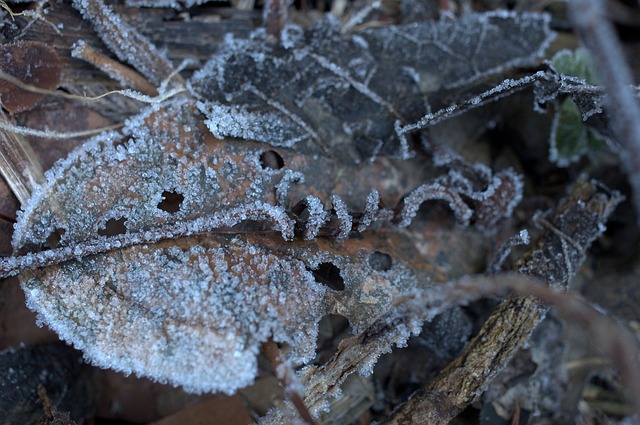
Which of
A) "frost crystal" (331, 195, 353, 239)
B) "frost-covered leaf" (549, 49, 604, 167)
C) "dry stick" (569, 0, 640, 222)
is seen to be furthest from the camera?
"frost-covered leaf" (549, 49, 604, 167)

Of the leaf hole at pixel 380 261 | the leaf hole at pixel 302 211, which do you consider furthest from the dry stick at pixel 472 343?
the leaf hole at pixel 302 211

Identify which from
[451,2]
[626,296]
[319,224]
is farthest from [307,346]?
[451,2]

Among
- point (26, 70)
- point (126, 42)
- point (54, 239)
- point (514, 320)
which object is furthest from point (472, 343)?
point (26, 70)

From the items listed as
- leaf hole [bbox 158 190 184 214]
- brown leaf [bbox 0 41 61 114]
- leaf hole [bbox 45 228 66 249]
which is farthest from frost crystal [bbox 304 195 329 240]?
brown leaf [bbox 0 41 61 114]

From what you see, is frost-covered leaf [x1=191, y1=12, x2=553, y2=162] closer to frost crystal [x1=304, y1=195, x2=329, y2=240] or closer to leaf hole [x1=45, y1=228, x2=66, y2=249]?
frost crystal [x1=304, y1=195, x2=329, y2=240]

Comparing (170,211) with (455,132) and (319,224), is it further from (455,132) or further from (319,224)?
(455,132)

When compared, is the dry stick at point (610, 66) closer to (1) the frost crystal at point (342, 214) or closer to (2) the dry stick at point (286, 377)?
(1) the frost crystal at point (342, 214)
